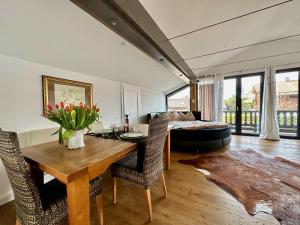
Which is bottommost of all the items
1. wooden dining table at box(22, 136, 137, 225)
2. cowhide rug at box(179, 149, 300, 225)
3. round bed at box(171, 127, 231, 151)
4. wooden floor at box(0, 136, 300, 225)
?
wooden floor at box(0, 136, 300, 225)

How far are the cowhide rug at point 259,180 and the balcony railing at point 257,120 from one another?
2.44 meters

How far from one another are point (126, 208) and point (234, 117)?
206 inches

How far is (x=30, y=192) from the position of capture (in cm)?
90

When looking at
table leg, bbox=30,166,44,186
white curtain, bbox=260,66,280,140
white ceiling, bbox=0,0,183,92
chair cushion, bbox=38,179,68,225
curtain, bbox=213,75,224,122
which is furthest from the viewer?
curtain, bbox=213,75,224,122

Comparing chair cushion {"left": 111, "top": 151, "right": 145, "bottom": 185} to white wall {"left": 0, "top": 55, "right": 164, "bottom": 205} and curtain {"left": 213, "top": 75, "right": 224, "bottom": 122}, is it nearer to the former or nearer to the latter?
white wall {"left": 0, "top": 55, "right": 164, "bottom": 205}

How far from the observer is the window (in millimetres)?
6843

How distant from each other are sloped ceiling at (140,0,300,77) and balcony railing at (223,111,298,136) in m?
1.65

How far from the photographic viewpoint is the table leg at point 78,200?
35.3 inches

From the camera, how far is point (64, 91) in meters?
2.50

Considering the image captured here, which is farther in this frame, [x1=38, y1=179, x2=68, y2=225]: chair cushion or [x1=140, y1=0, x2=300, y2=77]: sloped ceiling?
[x1=140, y1=0, x2=300, y2=77]: sloped ceiling

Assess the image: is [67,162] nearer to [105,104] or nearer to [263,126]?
[105,104]

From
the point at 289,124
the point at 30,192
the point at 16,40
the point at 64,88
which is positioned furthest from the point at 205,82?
the point at 30,192

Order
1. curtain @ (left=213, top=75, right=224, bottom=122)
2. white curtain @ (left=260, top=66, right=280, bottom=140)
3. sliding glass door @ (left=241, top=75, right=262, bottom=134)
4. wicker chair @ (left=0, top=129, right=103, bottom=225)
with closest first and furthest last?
wicker chair @ (left=0, top=129, right=103, bottom=225), white curtain @ (left=260, top=66, right=280, bottom=140), sliding glass door @ (left=241, top=75, right=262, bottom=134), curtain @ (left=213, top=75, right=224, bottom=122)

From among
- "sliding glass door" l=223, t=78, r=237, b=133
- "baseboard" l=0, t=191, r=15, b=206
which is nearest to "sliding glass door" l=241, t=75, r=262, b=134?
"sliding glass door" l=223, t=78, r=237, b=133
